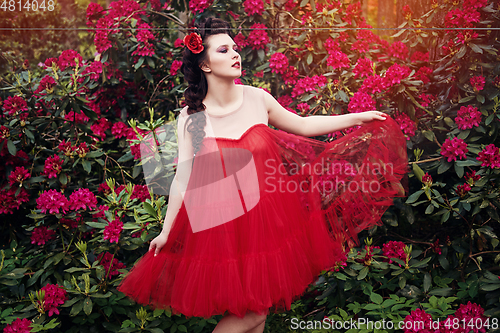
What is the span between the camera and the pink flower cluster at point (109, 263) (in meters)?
2.43

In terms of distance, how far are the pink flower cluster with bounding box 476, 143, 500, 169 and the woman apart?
0.58 m

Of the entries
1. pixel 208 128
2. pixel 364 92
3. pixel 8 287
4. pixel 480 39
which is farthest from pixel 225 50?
pixel 8 287

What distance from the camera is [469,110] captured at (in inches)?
100.0

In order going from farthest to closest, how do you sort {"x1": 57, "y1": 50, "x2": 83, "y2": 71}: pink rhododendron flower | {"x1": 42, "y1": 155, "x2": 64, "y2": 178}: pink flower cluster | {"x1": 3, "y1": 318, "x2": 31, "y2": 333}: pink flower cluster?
{"x1": 57, "y1": 50, "x2": 83, "y2": 71}: pink rhododendron flower < {"x1": 42, "y1": 155, "x2": 64, "y2": 178}: pink flower cluster < {"x1": 3, "y1": 318, "x2": 31, "y2": 333}: pink flower cluster

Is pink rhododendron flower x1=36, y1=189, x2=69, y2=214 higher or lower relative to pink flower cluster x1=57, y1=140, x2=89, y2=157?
lower

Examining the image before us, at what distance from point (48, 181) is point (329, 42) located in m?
2.17

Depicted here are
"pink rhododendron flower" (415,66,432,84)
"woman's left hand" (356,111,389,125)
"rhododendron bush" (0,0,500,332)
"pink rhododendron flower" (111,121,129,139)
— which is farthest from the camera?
"pink rhododendron flower" (111,121,129,139)

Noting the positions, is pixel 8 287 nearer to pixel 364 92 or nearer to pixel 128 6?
pixel 128 6

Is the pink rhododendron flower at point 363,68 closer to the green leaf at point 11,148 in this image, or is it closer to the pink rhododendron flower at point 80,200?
the pink rhododendron flower at point 80,200

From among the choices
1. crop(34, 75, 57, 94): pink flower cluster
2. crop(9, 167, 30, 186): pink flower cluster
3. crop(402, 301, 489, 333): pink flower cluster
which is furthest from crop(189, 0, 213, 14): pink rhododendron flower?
crop(402, 301, 489, 333): pink flower cluster

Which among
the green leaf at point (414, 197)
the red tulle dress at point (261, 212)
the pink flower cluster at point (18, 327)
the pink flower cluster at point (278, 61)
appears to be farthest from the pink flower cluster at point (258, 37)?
the pink flower cluster at point (18, 327)

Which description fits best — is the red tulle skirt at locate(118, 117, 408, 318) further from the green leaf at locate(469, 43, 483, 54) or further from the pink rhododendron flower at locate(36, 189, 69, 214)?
the green leaf at locate(469, 43, 483, 54)

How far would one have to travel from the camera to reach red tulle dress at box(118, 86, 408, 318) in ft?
5.76

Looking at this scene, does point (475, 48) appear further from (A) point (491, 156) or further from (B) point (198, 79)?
(B) point (198, 79)
